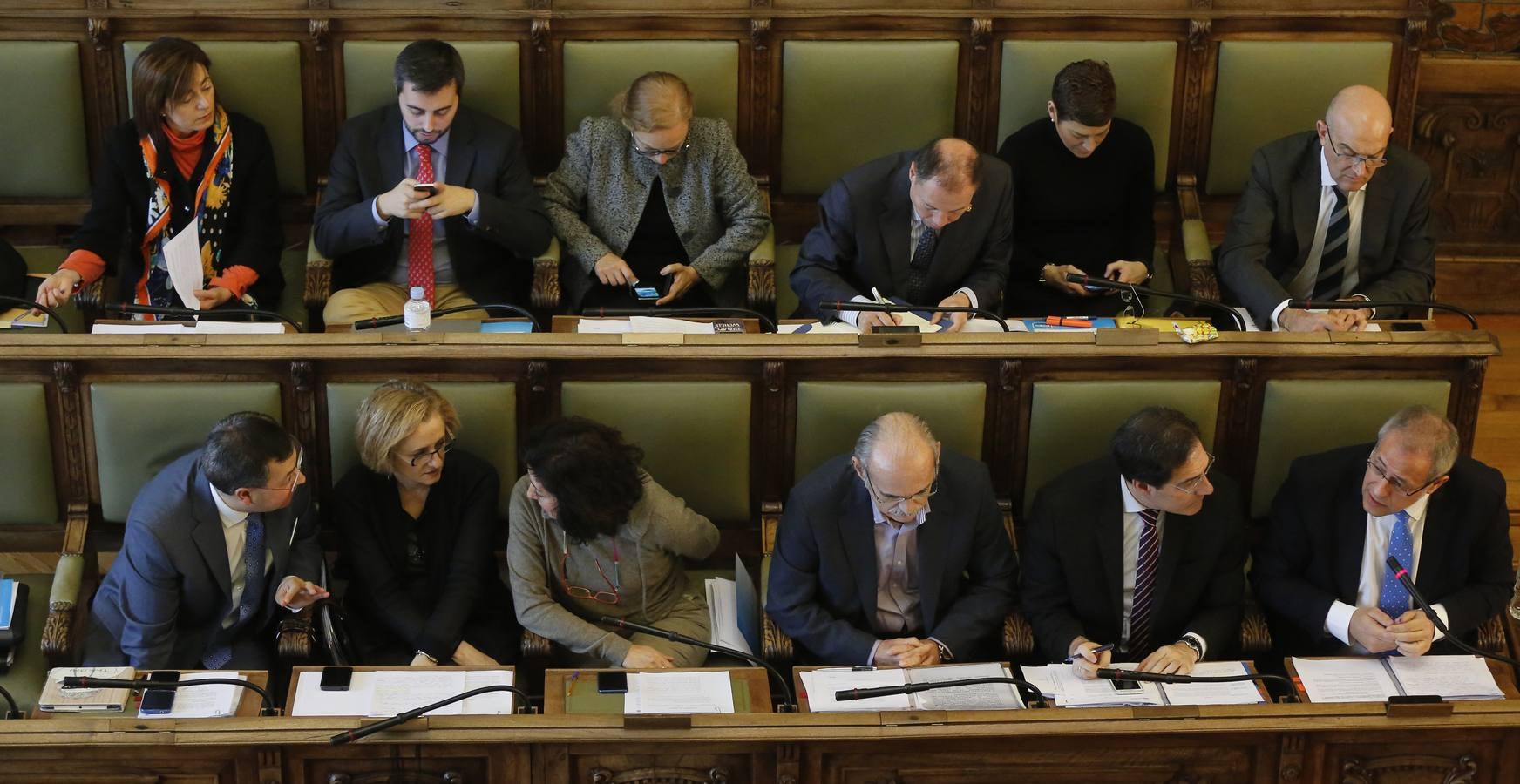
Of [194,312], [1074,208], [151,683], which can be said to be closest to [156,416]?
[194,312]

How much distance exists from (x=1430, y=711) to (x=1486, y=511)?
19.2 inches

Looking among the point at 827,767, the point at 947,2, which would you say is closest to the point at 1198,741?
the point at 827,767

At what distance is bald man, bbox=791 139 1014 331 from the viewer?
3.73m

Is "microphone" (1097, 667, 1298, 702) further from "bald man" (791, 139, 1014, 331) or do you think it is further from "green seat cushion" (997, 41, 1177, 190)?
"green seat cushion" (997, 41, 1177, 190)

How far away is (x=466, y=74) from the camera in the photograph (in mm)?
3998

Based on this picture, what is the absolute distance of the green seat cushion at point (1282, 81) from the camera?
4.07 m

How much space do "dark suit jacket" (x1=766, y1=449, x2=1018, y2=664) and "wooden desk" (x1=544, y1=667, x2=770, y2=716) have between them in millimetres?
223

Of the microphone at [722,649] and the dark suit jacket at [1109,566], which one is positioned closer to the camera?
the microphone at [722,649]

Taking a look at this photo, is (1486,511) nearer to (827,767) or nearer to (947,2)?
(827,767)

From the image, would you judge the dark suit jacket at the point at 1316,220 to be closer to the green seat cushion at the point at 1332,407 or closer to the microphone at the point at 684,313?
the green seat cushion at the point at 1332,407

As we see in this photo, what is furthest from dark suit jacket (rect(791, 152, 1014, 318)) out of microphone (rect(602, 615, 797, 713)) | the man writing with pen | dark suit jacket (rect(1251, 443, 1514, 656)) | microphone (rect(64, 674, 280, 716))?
microphone (rect(64, 674, 280, 716))

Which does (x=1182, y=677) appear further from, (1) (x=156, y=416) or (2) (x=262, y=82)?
(2) (x=262, y=82)

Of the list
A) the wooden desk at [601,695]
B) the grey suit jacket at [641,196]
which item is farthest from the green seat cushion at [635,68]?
the wooden desk at [601,695]

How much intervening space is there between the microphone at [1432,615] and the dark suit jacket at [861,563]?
0.70 m
